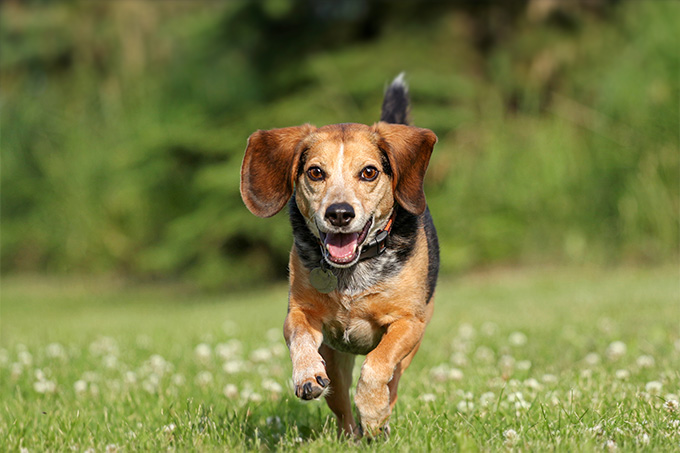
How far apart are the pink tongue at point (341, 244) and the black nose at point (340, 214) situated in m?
0.14

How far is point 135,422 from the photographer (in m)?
4.41

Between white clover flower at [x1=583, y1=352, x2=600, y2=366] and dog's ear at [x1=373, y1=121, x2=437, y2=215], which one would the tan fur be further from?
white clover flower at [x1=583, y1=352, x2=600, y2=366]

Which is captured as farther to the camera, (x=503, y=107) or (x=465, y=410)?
(x=503, y=107)

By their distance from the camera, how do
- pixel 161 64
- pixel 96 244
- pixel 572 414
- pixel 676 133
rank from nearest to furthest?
pixel 572 414
pixel 676 133
pixel 96 244
pixel 161 64

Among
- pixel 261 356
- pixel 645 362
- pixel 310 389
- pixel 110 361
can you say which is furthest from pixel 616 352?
pixel 110 361

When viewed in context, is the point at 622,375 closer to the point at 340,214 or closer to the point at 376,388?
the point at 376,388

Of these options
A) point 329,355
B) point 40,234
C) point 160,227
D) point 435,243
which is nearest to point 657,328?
point 435,243

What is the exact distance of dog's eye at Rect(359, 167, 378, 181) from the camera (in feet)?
13.3

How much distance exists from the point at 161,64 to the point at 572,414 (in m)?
26.3

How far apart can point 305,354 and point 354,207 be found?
758 mm

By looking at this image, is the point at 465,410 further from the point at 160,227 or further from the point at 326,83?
the point at 160,227

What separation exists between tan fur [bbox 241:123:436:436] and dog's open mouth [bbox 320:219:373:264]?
95 mm

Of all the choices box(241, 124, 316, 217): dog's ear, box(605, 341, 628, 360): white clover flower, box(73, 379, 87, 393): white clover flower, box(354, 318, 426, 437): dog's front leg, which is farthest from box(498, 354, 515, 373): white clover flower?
box(73, 379, 87, 393): white clover flower

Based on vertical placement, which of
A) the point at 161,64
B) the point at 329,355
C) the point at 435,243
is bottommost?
the point at 161,64
